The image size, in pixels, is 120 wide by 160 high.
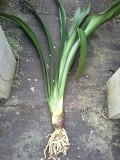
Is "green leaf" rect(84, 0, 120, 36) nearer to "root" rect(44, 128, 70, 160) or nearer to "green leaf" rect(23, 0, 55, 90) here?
"green leaf" rect(23, 0, 55, 90)

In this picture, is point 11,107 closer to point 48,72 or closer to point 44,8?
point 48,72

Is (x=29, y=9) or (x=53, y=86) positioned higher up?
(x=29, y=9)

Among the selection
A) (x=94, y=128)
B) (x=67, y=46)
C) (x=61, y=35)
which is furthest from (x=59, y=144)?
(x=61, y=35)

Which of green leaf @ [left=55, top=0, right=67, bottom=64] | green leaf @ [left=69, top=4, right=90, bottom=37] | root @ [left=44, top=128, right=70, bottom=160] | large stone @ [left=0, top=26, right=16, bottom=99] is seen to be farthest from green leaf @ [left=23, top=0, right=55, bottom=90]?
root @ [left=44, top=128, right=70, bottom=160]

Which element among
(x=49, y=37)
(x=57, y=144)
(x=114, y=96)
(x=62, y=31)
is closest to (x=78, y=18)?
(x=62, y=31)

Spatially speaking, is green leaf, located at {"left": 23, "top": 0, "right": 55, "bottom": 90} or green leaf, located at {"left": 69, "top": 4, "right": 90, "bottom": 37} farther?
green leaf, located at {"left": 69, "top": 4, "right": 90, "bottom": 37}
